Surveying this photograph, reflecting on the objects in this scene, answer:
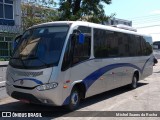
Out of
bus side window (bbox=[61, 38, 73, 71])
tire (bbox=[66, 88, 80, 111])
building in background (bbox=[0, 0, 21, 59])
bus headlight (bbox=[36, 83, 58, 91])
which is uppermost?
building in background (bbox=[0, 0, 21, 59])

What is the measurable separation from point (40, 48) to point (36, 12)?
24834 millimetres

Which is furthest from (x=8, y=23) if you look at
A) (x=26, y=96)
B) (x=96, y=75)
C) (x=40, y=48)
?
(x=26, y=96)

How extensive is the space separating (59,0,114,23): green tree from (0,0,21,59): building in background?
492 cm

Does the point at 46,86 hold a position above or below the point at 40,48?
below

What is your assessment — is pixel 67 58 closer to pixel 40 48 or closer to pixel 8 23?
pixel 40 48

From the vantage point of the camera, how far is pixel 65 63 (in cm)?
871

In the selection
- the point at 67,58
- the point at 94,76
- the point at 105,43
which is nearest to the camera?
the point at 67,58

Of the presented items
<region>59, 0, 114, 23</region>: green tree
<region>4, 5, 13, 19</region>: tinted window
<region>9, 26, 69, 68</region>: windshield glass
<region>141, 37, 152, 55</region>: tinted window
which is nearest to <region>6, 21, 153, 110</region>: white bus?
<region>9, 26, 69, 68</region>: windshield glass

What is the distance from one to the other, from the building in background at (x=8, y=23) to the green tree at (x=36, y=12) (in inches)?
45.4

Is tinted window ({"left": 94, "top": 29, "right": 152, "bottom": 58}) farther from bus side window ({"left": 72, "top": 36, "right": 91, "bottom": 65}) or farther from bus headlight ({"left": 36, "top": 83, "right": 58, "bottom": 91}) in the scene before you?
bus headlight ({"left": 36, "top": 83, "right": 58, "bottom": 91})

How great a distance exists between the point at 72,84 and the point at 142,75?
741 cm

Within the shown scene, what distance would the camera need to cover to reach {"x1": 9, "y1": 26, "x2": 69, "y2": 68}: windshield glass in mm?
8620

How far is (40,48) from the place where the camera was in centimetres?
884

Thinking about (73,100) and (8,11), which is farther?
(8,11)
